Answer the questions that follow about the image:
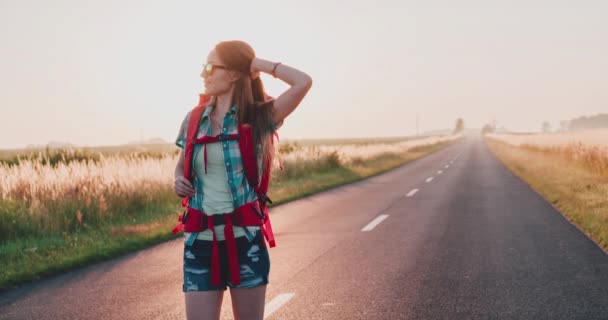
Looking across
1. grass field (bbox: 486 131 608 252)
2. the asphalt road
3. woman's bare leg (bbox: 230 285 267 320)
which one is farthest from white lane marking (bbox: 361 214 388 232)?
woman's bare leg (bbox: 230 285 267 320)

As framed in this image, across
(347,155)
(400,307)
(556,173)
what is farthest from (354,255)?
(347,155)

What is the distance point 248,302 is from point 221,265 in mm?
222

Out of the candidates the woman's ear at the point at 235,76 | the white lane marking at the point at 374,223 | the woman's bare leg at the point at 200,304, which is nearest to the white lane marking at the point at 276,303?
the woman's bare leg at the point at 200,304

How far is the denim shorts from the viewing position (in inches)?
91.1

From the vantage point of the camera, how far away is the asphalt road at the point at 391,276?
466 cm

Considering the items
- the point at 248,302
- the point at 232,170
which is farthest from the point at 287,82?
the point at 248,302

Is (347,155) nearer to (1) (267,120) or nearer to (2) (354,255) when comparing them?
(2) (354,255)

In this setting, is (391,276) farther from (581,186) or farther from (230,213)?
(581,186)

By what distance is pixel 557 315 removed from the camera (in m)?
4.38

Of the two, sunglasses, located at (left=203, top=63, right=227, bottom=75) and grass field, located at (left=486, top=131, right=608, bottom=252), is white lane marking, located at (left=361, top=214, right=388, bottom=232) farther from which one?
sunglasses, located at (left=203, top=63, right=227, bottom=75)

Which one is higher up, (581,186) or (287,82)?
(287,82)

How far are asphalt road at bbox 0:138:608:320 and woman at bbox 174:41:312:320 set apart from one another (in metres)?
2.22

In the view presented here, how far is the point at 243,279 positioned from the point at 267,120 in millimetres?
742

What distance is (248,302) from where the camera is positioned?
2.38 m
